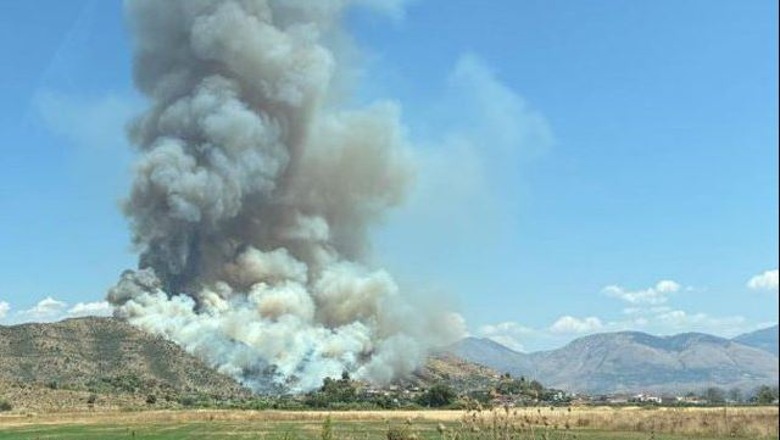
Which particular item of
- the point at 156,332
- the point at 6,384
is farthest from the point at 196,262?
the point at 6,384

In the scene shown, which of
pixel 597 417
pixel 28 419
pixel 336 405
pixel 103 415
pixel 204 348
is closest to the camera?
pixel 597 417

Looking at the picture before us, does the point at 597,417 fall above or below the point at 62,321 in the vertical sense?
below

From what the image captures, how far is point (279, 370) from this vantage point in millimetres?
139750

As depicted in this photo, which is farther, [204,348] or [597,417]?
[204,348]

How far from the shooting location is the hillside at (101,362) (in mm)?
108188

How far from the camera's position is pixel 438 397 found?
97.9 meters

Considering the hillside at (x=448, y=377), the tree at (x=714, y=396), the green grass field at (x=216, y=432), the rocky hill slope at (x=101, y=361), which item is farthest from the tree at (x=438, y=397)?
the hillside at (x=448, y=377)

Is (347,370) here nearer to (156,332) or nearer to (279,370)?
(279,370)

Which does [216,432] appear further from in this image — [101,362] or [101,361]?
[101,361]

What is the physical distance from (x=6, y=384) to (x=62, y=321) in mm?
47679

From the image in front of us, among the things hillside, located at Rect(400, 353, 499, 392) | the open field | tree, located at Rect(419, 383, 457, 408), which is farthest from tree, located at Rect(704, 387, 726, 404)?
the open field

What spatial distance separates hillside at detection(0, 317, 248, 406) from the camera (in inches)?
4259

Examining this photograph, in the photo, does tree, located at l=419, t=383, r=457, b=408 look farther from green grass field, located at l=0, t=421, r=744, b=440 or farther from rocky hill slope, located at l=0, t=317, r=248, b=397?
green grass field, located at l=0, t=421, r=744, b=440

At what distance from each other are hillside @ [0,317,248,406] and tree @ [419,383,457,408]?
100ft
